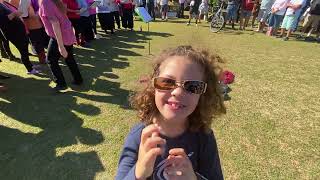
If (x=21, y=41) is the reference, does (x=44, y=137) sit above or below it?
below

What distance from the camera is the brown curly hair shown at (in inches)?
69.5

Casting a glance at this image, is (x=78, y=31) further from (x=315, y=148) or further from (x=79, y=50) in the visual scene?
(x=315, y=148)

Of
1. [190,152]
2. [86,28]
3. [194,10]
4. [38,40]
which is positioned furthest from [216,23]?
[190,152]

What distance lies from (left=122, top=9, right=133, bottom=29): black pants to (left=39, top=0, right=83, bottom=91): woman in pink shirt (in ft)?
21.3

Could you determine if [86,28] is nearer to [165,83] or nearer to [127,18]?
[127,18]

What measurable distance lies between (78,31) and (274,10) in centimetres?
704

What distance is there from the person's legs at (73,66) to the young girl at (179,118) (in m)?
3.82

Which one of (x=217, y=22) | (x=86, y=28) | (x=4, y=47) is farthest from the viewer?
(x=217, y=22)

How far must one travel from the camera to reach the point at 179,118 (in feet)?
5.26

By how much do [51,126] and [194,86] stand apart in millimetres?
3386

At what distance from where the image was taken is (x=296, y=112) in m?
5.11

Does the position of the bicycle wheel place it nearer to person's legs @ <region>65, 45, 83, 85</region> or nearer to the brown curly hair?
person's legs @ <region>65, 45, 83, 85</region>

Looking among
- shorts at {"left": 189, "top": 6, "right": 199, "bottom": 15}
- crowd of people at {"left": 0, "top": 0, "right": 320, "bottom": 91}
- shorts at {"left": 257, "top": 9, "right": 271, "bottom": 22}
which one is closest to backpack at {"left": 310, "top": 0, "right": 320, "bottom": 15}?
crowd of people at {"left": 0, "top": 0, "right": 320, "bottom": 91}

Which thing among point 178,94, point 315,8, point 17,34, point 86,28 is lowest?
point 86,28
